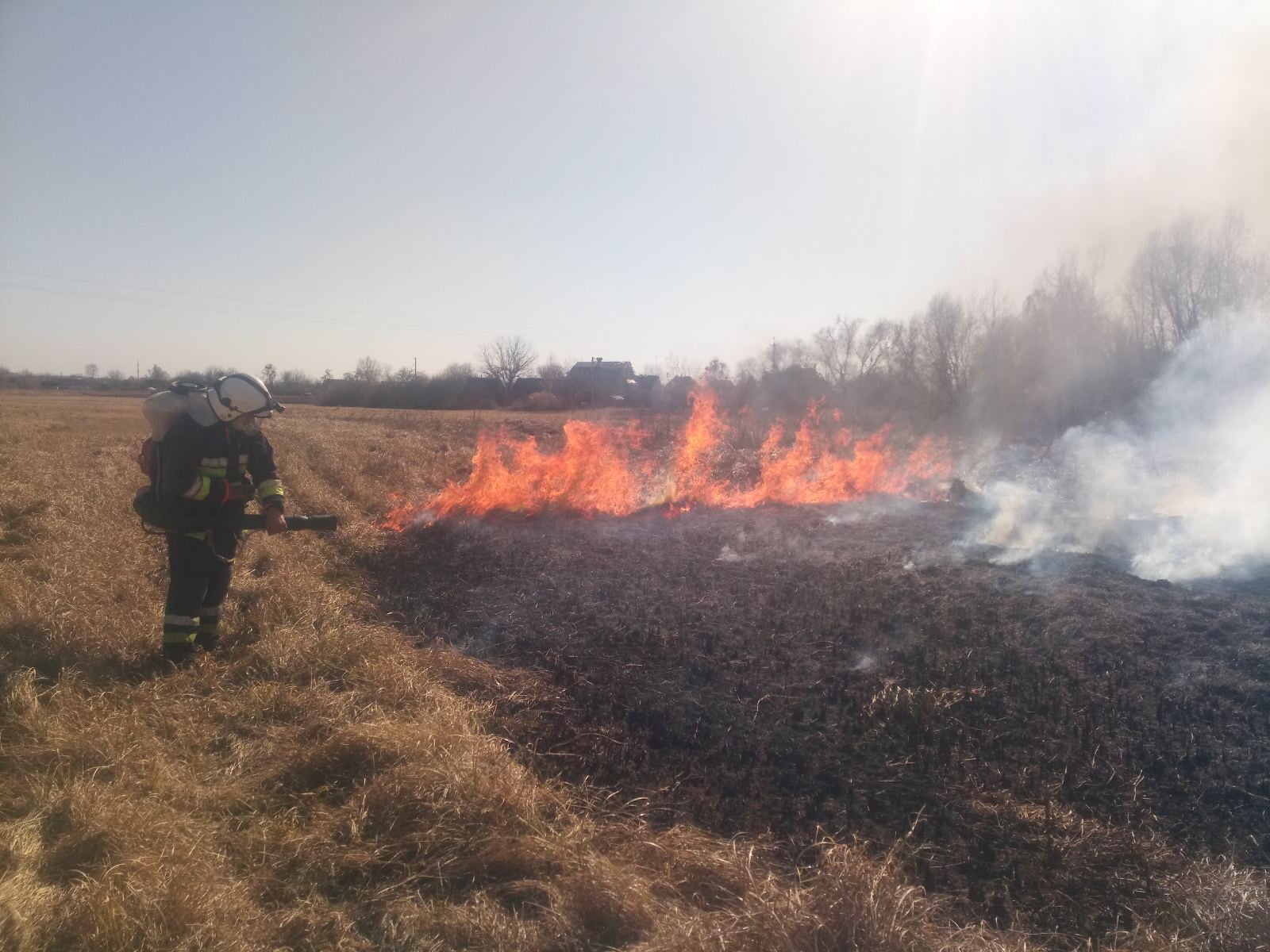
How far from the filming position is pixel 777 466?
15445 mm

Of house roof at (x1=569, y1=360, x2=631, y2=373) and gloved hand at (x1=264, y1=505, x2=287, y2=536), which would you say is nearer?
gloved hand at (x1=264, y1=505, x2=287, y2=536)

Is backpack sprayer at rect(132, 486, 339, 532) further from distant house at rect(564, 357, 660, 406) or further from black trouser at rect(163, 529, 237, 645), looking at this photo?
distant house at rect(564, 357, 660, 406)

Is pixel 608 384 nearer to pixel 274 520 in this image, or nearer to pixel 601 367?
pixel 601 367

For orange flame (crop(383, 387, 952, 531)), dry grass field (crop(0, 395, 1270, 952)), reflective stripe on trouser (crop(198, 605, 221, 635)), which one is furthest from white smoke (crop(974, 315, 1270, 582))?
reflective stripe on trouser (crop(198, 605, 221, 635))

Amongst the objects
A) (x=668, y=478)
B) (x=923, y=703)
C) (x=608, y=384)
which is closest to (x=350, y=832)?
(x=923, y=703)

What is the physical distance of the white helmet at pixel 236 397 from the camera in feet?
17.2

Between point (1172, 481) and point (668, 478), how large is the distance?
29.5 ft

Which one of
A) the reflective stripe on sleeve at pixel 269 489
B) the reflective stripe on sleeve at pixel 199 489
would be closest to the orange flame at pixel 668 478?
the reflective stripe on sleeve at pixel 269 489

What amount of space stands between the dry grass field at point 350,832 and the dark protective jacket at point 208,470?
3.49 feet

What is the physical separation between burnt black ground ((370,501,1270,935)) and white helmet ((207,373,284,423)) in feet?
8.10

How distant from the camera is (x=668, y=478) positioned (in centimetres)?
1455

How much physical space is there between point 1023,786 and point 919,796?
61cm

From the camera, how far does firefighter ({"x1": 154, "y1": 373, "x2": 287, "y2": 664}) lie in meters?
5.06

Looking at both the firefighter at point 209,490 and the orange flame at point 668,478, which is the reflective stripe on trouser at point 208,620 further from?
the orange flame at point 668,478
